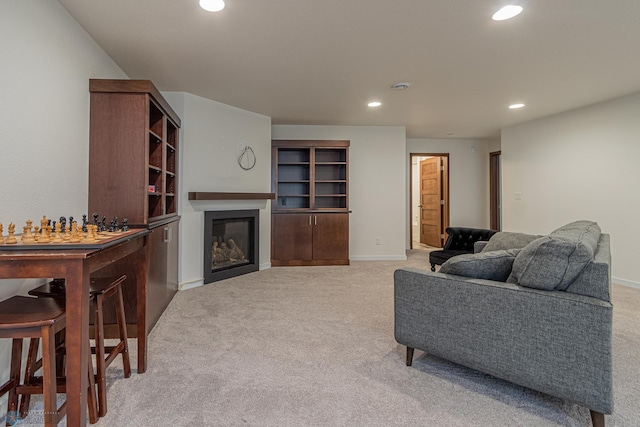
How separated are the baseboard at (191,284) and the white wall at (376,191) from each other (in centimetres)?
260

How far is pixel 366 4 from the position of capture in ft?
6.89

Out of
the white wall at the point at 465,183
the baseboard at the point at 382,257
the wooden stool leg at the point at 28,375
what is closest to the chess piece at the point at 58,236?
the wooden stool leg at the point at 28,375

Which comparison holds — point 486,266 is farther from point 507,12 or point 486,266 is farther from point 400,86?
point 400,86

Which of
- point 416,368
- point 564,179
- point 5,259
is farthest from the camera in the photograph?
point 564,179

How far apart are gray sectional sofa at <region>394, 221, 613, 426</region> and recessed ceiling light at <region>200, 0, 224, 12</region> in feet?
6.78

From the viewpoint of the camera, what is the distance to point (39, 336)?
1.23 m

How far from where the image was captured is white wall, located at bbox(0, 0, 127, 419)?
5.53 ft

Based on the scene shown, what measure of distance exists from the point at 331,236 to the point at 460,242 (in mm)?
1893

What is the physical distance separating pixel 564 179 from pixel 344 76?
368cm

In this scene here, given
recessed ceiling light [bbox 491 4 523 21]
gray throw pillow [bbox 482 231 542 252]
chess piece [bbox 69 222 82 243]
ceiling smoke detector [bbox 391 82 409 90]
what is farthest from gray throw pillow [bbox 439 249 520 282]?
ceiling smoke detector [bbox 391 82 409 90]

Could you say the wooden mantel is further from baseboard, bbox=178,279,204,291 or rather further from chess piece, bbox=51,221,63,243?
chess piece, bbox=51,221,63,243

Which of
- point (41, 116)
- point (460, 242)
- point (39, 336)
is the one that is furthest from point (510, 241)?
point (41, 116)

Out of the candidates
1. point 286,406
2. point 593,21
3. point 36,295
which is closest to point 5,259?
point 36,295

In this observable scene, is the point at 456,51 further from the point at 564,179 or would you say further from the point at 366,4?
the point at 564,179
